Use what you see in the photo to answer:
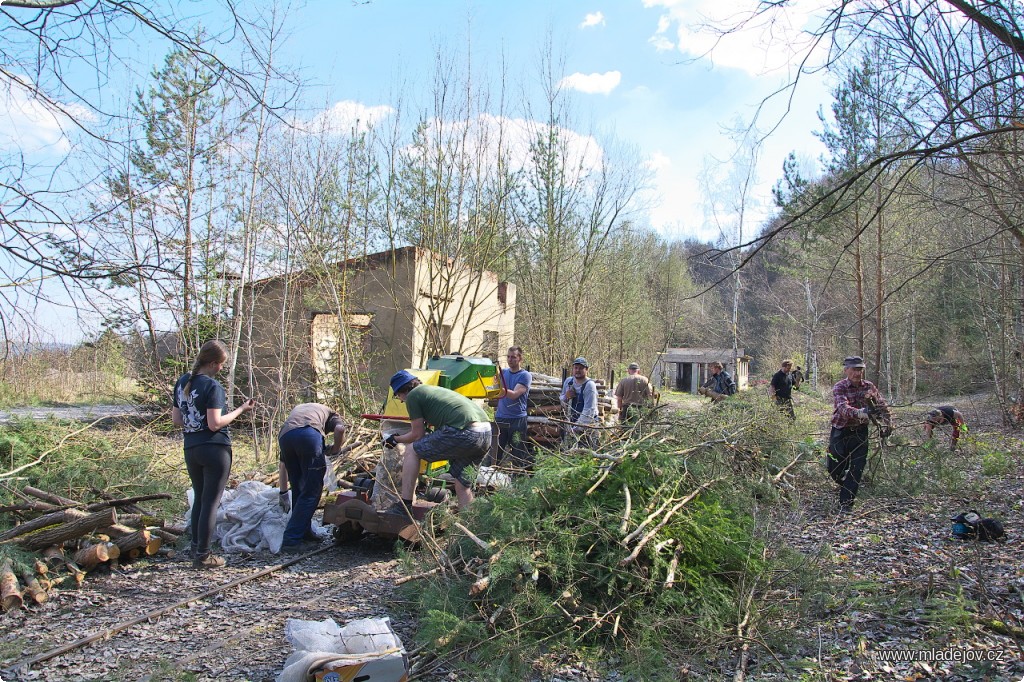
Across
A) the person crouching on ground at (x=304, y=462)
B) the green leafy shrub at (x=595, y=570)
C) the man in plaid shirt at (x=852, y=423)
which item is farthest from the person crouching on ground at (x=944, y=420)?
the person crouching on ground at (x=304, y=462)

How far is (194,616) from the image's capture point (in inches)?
189

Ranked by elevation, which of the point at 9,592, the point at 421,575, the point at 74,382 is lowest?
the point at 9,592

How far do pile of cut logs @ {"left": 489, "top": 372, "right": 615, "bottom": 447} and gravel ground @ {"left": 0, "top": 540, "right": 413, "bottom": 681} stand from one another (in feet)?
13.4

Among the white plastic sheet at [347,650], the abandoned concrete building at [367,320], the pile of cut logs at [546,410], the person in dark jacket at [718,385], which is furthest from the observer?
the person in dark jacket at [718,385]

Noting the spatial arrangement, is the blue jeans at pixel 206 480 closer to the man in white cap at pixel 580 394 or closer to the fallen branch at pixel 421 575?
the fallen branch at pixel 421 575

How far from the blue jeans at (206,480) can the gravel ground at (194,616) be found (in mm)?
293

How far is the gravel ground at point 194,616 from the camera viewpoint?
3.95 metres

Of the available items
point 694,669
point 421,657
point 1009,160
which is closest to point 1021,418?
point 1009,160

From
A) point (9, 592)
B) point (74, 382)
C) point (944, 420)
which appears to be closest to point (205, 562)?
point (9, 592)

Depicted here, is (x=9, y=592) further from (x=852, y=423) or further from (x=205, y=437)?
(x=852, y=423)

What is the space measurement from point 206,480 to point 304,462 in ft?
2.97

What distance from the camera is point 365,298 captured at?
17141 mm

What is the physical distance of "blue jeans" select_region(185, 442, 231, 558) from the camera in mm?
5793

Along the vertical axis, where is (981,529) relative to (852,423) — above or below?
below
